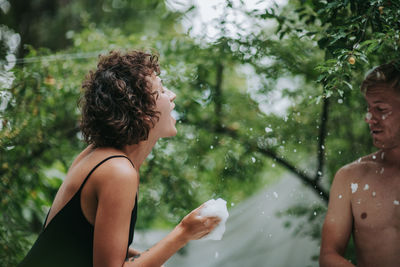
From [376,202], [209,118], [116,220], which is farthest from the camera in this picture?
[209,118]

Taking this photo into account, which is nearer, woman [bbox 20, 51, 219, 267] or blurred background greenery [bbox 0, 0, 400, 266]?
woman [bbox 20, 51, 219, 267]

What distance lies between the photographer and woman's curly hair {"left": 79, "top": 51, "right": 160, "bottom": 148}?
1.20 meters

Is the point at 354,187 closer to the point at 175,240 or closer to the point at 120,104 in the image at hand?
the point at 175,240

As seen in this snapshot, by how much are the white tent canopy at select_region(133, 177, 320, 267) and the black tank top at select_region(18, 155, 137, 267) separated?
3.56ft

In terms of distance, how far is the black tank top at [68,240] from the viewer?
1125mm

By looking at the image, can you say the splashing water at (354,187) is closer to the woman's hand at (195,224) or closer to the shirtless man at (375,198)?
the shirtless man at (375,198)

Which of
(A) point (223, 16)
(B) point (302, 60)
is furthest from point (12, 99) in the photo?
(B) point (302, 60)

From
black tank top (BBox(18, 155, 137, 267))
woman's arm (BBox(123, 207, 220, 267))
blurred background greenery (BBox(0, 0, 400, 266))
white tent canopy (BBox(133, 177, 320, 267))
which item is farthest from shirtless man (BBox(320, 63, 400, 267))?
black tank top (BBox(18, 155, 137, 267))

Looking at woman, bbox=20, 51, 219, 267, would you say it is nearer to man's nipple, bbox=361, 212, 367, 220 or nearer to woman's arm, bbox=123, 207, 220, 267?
woman's arm, bbox=123, 207, 220, 267

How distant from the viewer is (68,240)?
1.14m

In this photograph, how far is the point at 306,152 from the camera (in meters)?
2.01

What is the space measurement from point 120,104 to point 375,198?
100 cm

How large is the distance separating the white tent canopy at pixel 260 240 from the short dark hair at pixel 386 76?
26.7 inches

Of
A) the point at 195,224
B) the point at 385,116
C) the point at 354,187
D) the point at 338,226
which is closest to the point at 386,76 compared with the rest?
the point at 385,116
